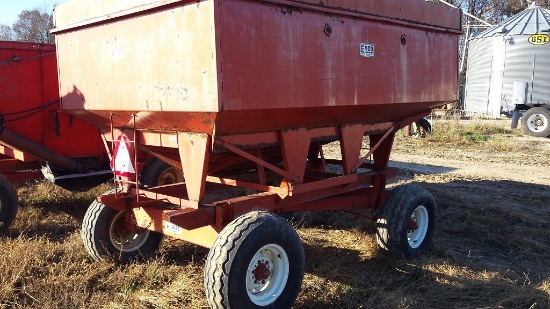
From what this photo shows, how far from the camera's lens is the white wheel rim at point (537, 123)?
1639 centimetres

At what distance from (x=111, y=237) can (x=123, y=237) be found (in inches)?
5.8

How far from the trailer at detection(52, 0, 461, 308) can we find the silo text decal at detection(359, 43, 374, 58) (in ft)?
0.05

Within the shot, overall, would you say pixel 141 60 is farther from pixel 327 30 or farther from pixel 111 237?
pixel 111 237

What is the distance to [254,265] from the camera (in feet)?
12.6

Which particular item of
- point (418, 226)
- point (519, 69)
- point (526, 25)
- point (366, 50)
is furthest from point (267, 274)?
point (526, 25)

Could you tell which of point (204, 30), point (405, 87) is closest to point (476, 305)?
point (405, 87)

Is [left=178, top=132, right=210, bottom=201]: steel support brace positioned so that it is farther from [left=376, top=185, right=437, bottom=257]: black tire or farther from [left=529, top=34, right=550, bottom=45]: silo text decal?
[left=529, top=34, right=550, bottom=45]: silo text decal

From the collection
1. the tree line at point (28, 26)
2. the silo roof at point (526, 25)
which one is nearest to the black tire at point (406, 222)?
the silo roof at point (526, 25)

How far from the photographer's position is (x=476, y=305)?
163 inches

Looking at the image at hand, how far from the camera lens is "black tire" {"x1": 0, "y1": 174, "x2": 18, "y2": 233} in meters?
5.85

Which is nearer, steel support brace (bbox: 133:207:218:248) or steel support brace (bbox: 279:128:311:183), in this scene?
steel support brace (bbox: 133:207:218:248)

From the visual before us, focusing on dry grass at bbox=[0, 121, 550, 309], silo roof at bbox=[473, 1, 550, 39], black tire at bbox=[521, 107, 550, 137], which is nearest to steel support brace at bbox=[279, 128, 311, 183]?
dry grass at bbox=[0, 121, 550, 309]

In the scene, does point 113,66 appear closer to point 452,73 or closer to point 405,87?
point 405,87

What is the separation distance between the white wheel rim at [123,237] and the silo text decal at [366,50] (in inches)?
105
